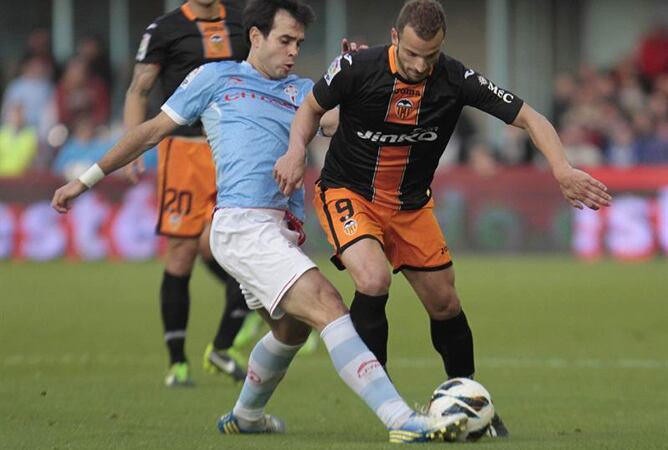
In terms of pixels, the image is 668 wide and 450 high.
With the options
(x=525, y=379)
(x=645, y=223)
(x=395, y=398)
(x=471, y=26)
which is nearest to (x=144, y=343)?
(x=525, y=379)

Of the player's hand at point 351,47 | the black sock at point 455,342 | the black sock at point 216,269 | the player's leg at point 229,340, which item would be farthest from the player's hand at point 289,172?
the black sock at point 216,269

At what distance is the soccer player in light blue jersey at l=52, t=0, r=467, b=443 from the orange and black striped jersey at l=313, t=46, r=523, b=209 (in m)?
0.32

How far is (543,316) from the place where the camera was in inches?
595

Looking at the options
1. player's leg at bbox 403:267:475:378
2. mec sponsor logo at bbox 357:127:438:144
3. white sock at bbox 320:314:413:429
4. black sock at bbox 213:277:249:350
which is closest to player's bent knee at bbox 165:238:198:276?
black sock at bbox 213:277:249:350

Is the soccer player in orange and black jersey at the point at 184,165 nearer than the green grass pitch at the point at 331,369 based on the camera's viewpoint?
No

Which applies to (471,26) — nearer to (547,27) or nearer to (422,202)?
(547,27)

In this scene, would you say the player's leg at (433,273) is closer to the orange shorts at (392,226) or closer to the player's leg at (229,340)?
the orange shorts at (392,226)

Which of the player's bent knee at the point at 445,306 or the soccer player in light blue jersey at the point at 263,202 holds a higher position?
the soccer player in light blue jersey at the point at 263,202

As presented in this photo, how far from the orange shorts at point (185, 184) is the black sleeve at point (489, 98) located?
129 inches

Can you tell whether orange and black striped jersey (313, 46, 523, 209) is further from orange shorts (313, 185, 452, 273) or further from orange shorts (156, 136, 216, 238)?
orange shorts (156, 136, 216, 238)

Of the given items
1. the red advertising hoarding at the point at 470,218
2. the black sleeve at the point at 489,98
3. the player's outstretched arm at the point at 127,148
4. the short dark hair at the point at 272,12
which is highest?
the short dark hair at the point at 272,12

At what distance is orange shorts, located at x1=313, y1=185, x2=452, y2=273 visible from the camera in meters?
7.76

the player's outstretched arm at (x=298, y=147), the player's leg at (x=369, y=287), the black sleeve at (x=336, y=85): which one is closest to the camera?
the player's outstretched arm at (x=298, y=147)

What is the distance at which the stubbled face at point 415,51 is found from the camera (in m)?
7.19
